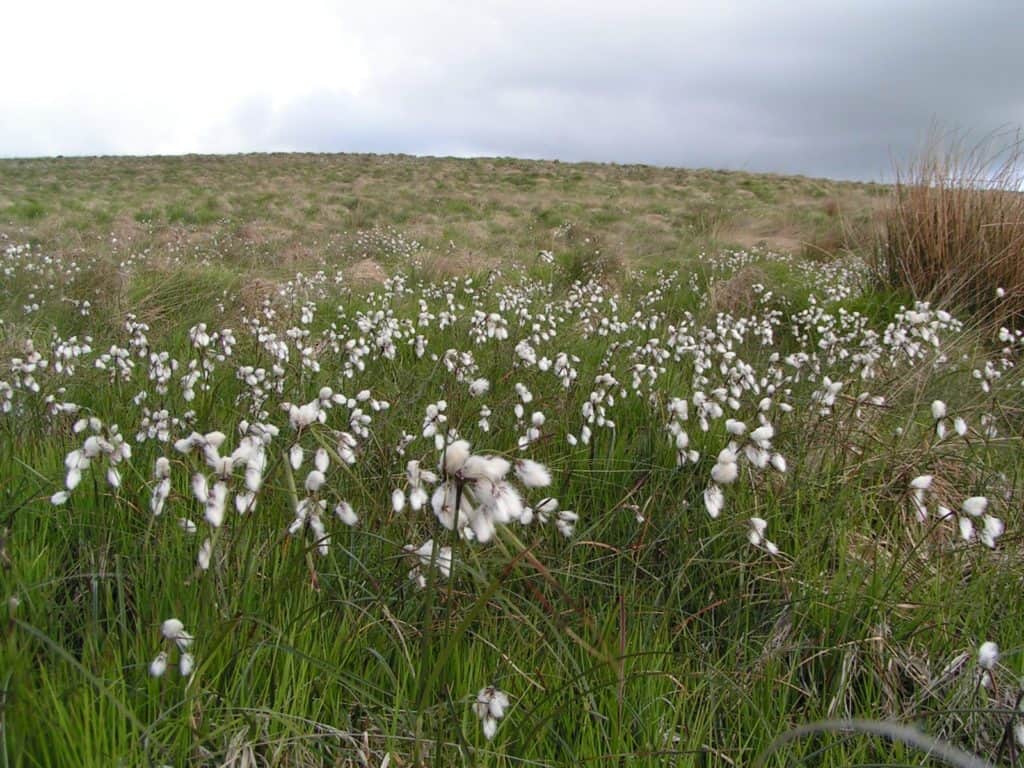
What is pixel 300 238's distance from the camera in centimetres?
1335

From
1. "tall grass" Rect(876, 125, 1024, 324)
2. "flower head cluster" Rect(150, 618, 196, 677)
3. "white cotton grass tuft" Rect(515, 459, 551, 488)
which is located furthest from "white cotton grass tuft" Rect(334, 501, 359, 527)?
"tall grass" Rect(876, 125, 1024, 324)

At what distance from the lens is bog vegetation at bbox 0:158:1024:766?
1535 mm

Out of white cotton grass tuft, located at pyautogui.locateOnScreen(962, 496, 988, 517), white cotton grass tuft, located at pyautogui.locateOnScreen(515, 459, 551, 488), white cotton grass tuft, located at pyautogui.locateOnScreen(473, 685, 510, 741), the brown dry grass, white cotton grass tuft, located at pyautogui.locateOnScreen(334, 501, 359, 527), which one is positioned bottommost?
white cotton grass tuft, located at pyautogui.locateOnScreen(473, 685, 510, 741)

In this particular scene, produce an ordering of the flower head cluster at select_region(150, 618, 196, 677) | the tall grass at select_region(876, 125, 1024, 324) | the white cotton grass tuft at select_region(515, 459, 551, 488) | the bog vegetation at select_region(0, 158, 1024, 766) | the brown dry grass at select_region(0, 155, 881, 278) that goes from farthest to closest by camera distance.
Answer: the brown dry grass at select_region(0, 155, 881, 278)
the tall grass at select_region(876, 125, 1024, 324)
the bog vegetation at select_region(0, 158, 1024, 766)
the flower head cluster at select_region(150, 618, 196, 677)
the white cotton grass tuft at select_region(515, 459, 551, 488)

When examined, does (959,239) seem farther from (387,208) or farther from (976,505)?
(387,208)

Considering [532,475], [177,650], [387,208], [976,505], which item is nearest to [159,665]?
[177,650]

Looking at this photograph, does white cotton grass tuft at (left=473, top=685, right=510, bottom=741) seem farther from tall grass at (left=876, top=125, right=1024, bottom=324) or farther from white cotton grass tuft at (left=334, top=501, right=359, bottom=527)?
tall grass at (left=876, top=125, right=1024, bottom=324)

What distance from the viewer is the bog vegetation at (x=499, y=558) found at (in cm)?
154

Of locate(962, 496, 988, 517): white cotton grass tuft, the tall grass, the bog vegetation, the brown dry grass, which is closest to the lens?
the bog vegetation

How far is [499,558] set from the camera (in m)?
2.26

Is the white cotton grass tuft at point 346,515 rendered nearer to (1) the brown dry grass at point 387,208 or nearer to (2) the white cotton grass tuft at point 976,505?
(2) the white cotton grass tuft at point 976,505

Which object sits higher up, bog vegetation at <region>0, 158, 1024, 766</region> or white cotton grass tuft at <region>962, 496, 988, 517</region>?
white cotton grass tuft at <region>962, 496, 988, 517</region>

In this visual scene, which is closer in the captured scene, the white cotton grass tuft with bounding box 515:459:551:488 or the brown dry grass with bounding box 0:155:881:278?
the white cotton grass tuft with bounding box 515:459:551:488

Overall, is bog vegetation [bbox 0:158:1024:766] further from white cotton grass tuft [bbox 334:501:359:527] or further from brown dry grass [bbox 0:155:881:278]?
brown dry grass [bbox 0:155:881:278]
